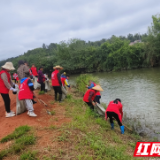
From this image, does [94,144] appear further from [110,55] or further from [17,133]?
[110,55]

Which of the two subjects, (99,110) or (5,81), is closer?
(5,81)

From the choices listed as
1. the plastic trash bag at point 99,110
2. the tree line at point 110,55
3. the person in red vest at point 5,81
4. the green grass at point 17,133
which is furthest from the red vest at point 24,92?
the tree line at point 110,55

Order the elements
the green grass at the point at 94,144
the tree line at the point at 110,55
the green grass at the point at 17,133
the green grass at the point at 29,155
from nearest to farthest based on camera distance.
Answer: the green grass at the point at 29,155 < the green grass at the point at 94,144 < the green grass at the point at 17,133 < the tree line at the point at 110,55

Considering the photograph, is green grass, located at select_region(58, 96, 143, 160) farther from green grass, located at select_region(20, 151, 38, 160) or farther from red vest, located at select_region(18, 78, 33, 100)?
red vest, located at select_region(18, 78, 33, 100)

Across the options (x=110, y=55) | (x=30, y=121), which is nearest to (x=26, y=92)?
(x=30, y=121)

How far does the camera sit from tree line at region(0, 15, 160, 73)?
30.8 m

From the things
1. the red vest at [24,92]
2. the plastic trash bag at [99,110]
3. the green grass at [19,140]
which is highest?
the red vest at [24,92]

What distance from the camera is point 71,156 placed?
3.21 meters

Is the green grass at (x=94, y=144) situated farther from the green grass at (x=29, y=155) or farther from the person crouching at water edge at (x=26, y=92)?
the person crouching at water edge at (x=26, y=92)

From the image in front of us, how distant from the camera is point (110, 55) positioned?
3797 centimetres

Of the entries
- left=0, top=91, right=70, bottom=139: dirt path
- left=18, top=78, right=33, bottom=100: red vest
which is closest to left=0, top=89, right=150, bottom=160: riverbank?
left=0, top=91, right=70, bottom=139: dirt path

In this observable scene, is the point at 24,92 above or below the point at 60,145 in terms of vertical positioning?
above

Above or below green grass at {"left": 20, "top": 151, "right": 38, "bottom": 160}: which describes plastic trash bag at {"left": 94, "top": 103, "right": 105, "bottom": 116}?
below

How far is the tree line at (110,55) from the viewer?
30.8m
